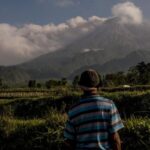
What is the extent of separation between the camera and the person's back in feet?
20.2

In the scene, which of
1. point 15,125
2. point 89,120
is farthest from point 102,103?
point 15,125

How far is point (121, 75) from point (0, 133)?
295 feet

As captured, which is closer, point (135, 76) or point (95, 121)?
point (95, 121)

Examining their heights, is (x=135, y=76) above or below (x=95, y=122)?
above

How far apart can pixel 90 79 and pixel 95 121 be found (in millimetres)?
588

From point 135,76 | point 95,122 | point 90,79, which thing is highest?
point 135,76

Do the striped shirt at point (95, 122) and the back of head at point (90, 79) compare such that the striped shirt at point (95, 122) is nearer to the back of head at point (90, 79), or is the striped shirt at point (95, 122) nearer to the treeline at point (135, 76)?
the back of head at point (90, 79)

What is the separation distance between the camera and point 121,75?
336 feet

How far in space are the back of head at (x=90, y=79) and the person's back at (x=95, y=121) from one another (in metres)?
0.06

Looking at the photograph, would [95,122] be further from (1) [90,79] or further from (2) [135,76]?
(2) [135,76]

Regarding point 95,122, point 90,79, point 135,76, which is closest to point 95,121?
point 95,122

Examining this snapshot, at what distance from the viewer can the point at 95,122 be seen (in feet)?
20.3

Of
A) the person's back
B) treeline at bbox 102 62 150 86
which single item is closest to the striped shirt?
the person's back

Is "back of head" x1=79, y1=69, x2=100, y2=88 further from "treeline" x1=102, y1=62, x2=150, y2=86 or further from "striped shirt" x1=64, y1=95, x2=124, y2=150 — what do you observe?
"treeline" x1=102, y1=62, x2=150, y2=86
